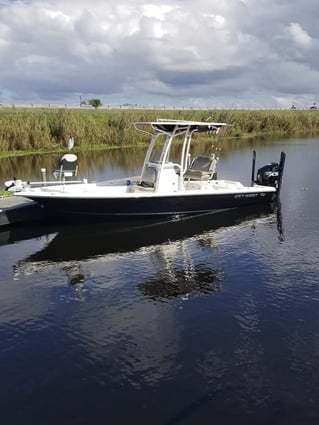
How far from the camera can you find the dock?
67.4 feet

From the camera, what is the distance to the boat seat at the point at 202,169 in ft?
75.7

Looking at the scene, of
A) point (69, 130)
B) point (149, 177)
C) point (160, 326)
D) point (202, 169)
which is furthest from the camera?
point (69, 130)

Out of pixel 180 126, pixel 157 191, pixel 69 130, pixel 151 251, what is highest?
pixel 69 130

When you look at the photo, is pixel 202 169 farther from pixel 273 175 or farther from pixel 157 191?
pixel 273 175

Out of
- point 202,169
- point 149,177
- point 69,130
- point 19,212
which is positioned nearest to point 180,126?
point 202,169

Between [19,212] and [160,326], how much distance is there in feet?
38.2

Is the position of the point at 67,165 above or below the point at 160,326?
above

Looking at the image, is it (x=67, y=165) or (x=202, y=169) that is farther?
(x=202, y=169)

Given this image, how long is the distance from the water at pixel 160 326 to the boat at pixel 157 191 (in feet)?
3.79

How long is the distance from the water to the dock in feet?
2.33

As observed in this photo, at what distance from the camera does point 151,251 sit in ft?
57.5

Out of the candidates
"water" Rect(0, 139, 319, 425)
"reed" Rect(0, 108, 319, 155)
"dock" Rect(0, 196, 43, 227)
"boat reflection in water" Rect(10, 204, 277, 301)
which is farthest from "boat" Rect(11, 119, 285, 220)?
"reed" Rect(0, 108, 319, 155)

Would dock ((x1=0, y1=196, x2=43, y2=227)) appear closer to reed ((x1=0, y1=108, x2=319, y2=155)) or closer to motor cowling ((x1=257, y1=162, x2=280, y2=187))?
motor cowling ((x1=257, y1=162, x2=280, y2=187))

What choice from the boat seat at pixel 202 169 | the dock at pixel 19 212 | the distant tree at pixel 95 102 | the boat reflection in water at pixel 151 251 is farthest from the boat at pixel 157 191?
the distant tree at pixel 95 102
